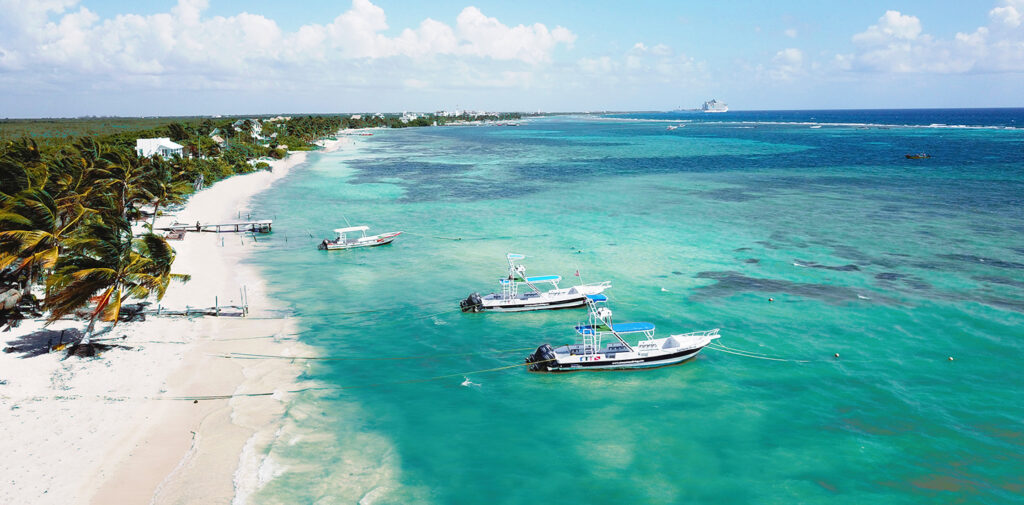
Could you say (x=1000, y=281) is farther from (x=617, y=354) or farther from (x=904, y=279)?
(x=617, y=354)

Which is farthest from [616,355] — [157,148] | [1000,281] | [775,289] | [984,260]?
[157,148]

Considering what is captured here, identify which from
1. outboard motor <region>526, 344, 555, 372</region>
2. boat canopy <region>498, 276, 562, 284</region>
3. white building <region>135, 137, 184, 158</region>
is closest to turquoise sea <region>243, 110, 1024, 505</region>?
outboard motor <region>526, 344, 555, 372</region>

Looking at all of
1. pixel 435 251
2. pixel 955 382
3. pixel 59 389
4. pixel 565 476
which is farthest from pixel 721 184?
pixel 59 389

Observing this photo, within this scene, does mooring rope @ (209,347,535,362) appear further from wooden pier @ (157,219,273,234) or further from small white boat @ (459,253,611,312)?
wooden pier @ (157,219,273,234)

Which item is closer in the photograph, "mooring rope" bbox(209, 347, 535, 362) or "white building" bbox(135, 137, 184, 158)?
"mooring rope" bbox(209, 347, 535, 362)

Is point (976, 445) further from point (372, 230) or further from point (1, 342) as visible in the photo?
point (372, 230)
